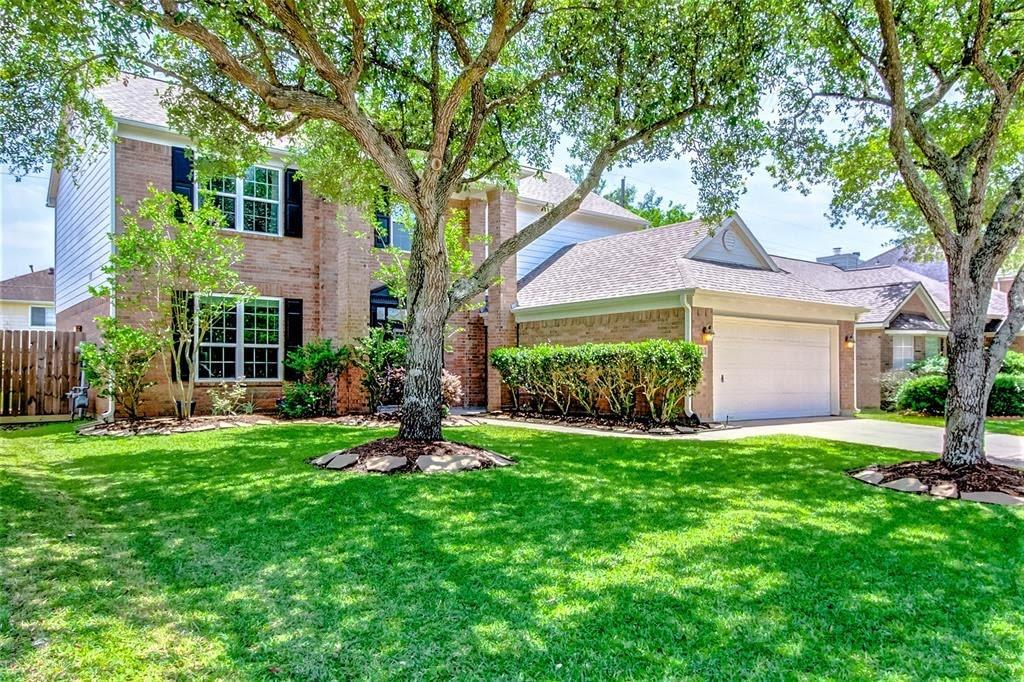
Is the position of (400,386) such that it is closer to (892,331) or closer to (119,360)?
(119,360)

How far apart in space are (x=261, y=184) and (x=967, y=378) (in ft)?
45.4

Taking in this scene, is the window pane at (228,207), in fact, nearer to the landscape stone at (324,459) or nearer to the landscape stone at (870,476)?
the landscape stone at (324,459)

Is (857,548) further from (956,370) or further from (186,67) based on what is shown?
(186,67)

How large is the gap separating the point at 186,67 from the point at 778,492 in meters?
10.1

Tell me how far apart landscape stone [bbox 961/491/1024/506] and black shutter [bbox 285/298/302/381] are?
1267 centimetres

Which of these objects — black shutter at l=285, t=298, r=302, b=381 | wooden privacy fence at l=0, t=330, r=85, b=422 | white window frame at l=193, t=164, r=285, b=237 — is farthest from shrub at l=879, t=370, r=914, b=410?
wooden privacy fence at l=0, t=330, r=85, b=422

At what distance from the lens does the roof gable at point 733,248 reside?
14492mm

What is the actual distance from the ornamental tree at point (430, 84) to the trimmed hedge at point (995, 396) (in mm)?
9627

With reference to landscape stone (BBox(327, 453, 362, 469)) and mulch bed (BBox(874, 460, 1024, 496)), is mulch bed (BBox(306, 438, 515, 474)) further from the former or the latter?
mulch bed (BBox(874, 460, 1024, 496))

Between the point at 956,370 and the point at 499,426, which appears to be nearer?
the point at 956,370

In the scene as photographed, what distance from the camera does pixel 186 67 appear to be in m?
9.32

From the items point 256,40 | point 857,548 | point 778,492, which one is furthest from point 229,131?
point 857,548

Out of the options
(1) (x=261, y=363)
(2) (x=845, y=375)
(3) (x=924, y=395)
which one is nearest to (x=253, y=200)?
(1) (x=261, y=363)

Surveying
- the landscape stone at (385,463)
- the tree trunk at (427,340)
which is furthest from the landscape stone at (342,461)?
the tree trunk at (427,340)
